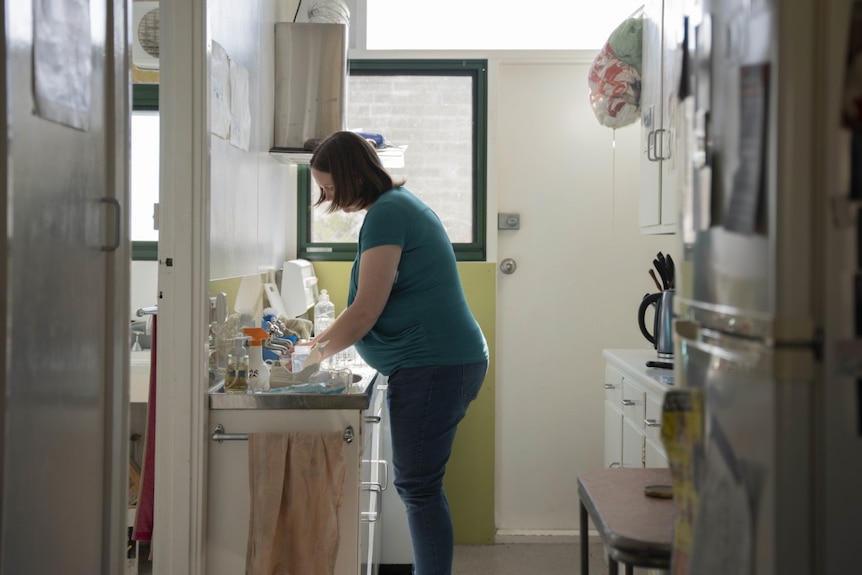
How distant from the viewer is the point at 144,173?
3.54m

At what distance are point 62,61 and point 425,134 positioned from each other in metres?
2.54

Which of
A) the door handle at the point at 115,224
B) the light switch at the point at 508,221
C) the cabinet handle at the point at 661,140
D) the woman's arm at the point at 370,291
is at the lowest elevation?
the woman's arm at the point at 370,291

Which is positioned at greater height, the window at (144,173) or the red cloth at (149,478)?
the window at (144,173)

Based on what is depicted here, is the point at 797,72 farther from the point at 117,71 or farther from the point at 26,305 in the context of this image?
the point at 117,71

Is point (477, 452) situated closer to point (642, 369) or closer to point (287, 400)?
point (642, 369)

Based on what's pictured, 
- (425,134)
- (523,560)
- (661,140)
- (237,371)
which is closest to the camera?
(237,371)

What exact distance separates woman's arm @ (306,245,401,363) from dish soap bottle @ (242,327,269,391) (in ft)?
0.71

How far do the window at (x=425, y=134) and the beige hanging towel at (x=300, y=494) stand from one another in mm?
1678

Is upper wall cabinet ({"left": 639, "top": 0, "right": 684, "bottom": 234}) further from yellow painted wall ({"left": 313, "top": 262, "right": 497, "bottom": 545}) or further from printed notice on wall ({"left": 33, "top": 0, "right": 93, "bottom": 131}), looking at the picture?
printed notice on wall ({"left": 33, "top": 0, "right": 93, "bottom": 131})

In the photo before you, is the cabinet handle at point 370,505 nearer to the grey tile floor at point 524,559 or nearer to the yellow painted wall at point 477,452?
the grey tile floor at point 524,559

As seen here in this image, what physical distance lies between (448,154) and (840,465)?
2999 mm

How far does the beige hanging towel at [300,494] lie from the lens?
2211 millimetres

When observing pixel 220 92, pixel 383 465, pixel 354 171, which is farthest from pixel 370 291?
pixel 383 465

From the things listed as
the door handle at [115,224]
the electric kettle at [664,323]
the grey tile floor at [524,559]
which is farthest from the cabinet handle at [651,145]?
the door handle at [115,224]
